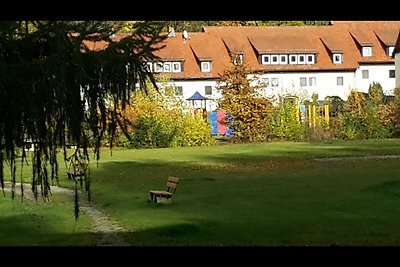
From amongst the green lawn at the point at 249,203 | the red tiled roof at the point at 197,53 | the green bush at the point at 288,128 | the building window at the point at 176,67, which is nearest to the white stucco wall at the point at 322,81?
the red tiled roof at the point at 197,53

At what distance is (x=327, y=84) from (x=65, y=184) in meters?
45.7

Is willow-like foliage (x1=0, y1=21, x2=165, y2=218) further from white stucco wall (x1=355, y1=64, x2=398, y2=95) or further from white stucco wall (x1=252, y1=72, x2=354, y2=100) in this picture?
white stucco wall (x1=355, y1=64, x2=398, y2=95)

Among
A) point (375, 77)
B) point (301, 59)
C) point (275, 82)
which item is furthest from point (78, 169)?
point (375, 77)

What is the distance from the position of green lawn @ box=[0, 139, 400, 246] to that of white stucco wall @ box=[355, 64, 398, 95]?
3510 cm

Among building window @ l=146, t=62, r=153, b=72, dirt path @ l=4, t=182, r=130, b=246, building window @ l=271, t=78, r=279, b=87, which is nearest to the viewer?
building window @ l=146, t=62, r=153, b=72

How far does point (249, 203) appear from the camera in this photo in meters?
14.2

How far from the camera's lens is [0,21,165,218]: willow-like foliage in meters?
4.39

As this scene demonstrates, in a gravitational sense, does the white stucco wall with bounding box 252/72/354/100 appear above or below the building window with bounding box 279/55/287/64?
below

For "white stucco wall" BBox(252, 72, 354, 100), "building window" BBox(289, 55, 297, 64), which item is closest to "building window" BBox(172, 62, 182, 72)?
"white stucco wall" BBox(252, 72, 354, 100)

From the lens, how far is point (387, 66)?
2397 inches

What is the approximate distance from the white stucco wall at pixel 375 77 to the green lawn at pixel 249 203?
35.1 metres

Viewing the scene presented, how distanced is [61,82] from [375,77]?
58.5 m

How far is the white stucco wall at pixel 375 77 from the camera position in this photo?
60500mm
